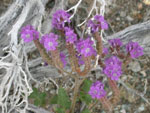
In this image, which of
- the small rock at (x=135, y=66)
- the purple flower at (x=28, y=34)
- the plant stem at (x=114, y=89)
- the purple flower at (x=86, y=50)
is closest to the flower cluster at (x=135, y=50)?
the plant stem at (x=114, y=89)

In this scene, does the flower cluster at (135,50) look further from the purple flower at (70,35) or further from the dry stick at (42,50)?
the dry stick at (42,50)

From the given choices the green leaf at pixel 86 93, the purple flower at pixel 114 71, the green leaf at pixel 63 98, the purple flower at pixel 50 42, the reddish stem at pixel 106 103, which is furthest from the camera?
the green leaf at pixel 86 93

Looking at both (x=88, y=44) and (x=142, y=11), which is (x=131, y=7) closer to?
(x=142, y=11)

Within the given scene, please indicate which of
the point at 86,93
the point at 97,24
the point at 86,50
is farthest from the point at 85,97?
the point at 97,24

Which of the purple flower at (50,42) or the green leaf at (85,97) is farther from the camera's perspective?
the green leaf at (85,97)

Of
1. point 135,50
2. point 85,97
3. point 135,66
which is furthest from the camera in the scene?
point 135,66

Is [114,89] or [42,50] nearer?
[42,50]

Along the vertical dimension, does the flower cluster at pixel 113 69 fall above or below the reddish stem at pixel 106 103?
above

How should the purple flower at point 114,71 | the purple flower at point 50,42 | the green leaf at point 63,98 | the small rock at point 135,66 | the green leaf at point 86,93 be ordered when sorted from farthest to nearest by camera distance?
the small rock at point 135,66
the green leaf at point 86,93
the green leaf at point 63,98
the purple flower at point 114,71
the purple flower at point 50,42

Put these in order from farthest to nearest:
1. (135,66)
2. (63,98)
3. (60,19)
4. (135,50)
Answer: (135,66) < (63,98) < (135,50) < (60,19)

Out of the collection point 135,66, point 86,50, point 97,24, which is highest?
point 97,24

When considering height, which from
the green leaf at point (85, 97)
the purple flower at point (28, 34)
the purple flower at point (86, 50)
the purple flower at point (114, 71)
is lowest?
the green leaf at point (85, 97)

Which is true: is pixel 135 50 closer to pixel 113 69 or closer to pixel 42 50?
pixel 113 69
